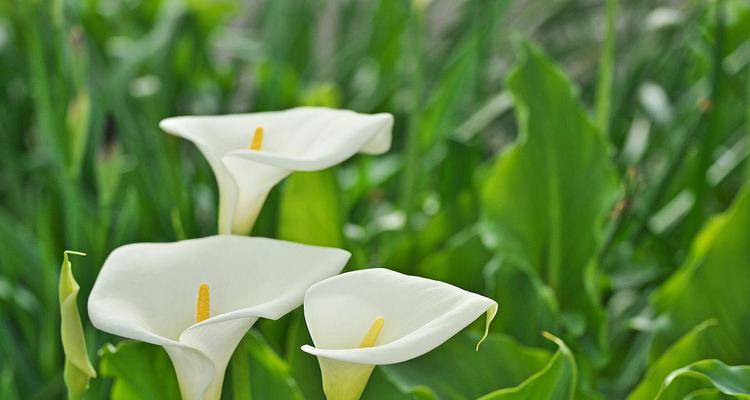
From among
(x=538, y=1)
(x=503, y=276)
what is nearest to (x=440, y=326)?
(x=503, y=276)

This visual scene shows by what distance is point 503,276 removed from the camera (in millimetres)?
437

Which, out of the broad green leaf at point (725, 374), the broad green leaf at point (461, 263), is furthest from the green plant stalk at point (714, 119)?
the broad green leaf at point (725, 374)

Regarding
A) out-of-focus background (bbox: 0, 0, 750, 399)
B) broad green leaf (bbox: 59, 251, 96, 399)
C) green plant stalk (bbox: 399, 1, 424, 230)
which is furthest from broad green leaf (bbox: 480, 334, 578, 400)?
green plant stalk (bbox: 399, 1, 424, 230)

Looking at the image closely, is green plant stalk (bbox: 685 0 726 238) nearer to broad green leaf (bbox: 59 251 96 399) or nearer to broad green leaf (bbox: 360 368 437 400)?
broad green leaf (bbox: 360 368 437 400)

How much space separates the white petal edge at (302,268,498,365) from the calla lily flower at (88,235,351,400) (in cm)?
1

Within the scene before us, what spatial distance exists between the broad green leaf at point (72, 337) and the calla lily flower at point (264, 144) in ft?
0.16

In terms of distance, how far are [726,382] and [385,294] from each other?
112 millimetres

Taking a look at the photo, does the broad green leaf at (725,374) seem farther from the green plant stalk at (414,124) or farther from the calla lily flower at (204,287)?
the green plant stalk at (414,124)

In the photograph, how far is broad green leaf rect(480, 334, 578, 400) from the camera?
0.28 meters

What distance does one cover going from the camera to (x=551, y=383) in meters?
0.29

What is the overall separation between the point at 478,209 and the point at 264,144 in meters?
0.23

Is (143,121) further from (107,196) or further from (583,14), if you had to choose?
(583,14)

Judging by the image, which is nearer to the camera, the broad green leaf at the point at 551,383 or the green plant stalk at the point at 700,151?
the broad green leaf at the point at 551,383

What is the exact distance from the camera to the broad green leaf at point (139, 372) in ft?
1.08
